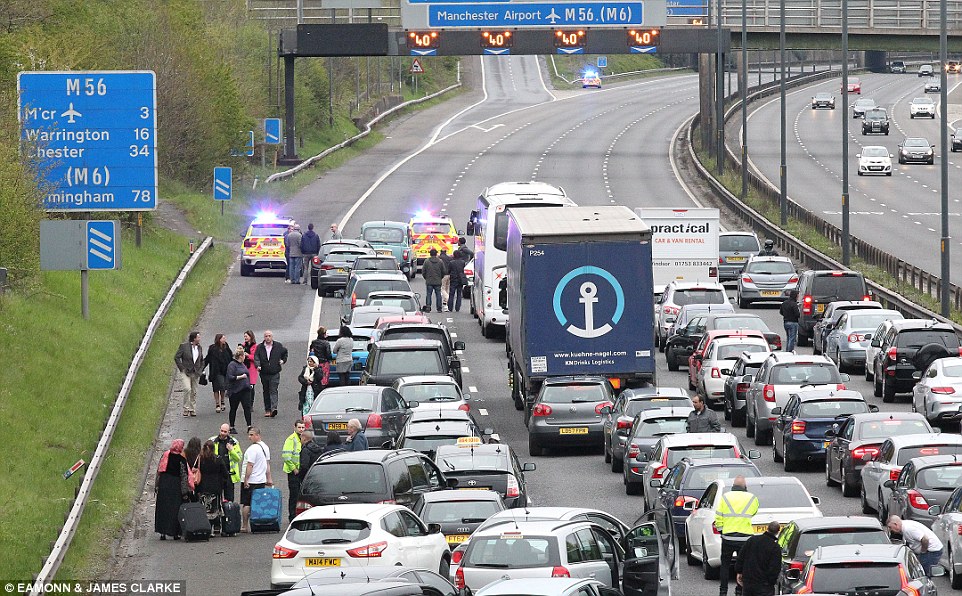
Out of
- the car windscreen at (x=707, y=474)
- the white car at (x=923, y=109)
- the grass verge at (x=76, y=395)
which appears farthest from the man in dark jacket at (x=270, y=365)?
the white car at (x=923, y=109)

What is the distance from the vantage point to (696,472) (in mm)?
22219

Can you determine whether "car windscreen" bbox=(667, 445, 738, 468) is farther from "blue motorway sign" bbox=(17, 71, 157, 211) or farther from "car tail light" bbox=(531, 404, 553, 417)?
"blue motorway sign" bbox=(17, 71, 157, 211)

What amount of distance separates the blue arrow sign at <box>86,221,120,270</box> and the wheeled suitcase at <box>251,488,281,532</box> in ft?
35.5

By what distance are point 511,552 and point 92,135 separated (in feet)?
61.6

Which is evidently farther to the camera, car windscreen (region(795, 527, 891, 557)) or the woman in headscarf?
the woman in headscarf

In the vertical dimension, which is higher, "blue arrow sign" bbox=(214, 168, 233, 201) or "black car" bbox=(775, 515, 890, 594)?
"blue arrow sign" bbox=(214, 168, 233, 201)

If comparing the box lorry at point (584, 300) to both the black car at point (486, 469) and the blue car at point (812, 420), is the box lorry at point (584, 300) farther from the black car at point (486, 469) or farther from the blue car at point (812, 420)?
the black car at point (486, 469)

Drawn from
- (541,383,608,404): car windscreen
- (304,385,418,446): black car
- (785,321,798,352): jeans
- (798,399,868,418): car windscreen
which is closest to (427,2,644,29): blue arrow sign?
(785,321,798,352): jeans

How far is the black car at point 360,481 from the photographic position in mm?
20969

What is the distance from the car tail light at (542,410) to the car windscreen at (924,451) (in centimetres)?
751

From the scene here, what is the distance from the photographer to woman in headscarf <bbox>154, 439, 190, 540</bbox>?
76.2 ft

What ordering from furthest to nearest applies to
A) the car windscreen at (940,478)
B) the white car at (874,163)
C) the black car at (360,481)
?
the white car at (874,163), the car windscreen at (940,478), the black car at (360,481)

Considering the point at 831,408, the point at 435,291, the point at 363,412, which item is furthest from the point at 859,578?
the point at 435,291

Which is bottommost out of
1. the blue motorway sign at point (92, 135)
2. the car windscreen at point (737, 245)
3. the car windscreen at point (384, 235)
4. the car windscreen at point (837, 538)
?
the car windscreen at point (837, 538)
